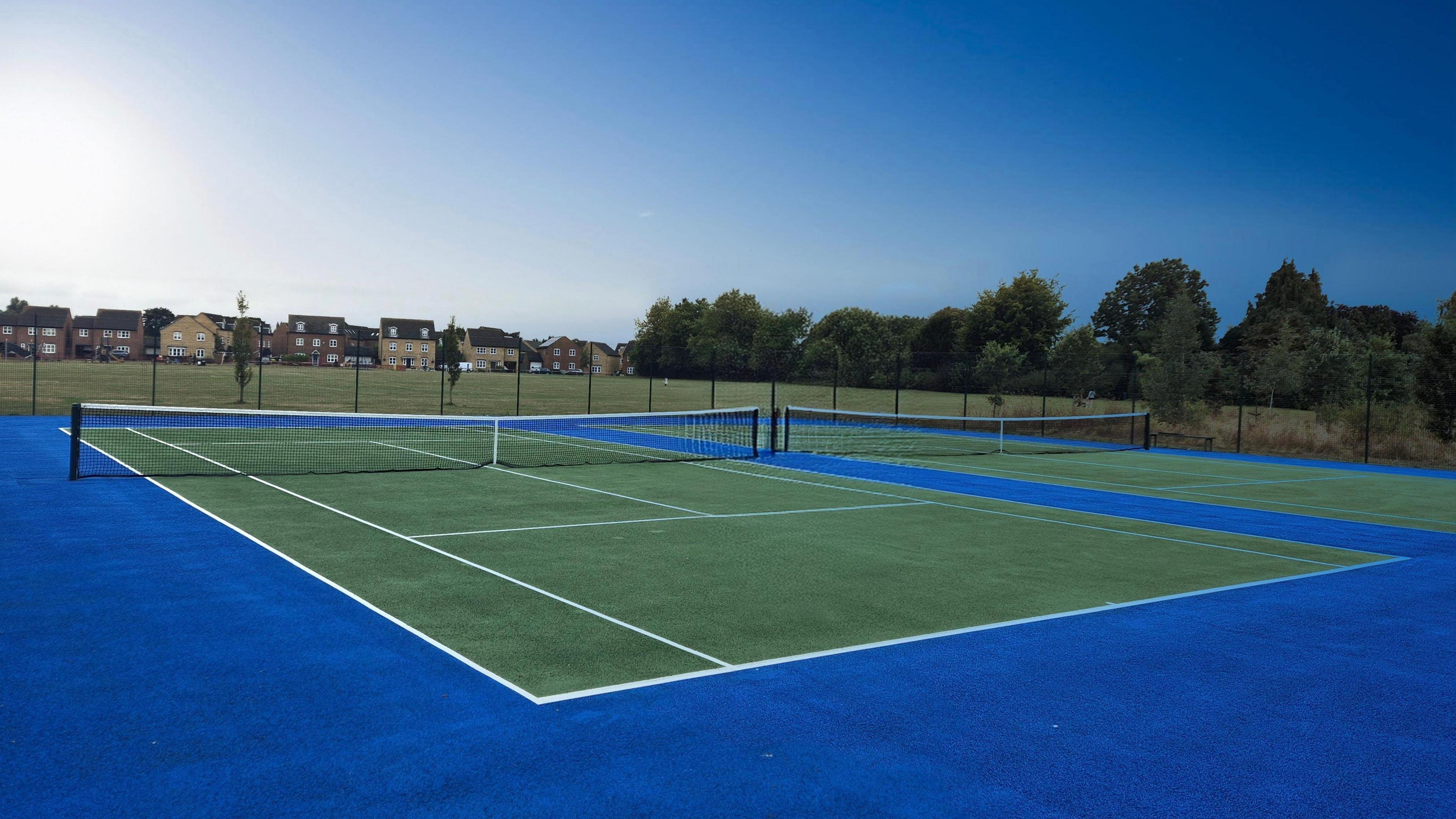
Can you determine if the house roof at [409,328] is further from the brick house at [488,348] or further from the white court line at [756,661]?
the white court line at [756,661]

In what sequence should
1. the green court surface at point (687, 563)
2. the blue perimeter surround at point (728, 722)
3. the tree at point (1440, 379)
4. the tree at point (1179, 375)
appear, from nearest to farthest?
the blue perimeter surround at point (728, 722) < the green court surface at point (687, 563) < the tree at point (1440, 379) < the tree at point (1179, 375)

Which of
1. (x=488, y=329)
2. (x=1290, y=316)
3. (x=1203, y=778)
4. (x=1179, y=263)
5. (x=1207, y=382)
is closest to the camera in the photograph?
(x=1203, y=778)

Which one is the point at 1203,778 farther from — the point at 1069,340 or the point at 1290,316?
the point at 1290,316

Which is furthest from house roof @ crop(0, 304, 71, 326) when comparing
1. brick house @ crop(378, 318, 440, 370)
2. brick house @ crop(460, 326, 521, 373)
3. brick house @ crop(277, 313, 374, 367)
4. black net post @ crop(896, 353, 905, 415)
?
black net post @ crop(896, 353, 905, 415)

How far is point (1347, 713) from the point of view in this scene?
5.25 m

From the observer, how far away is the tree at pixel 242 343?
3059cm

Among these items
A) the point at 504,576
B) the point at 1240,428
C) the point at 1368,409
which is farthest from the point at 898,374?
the point at 504,576

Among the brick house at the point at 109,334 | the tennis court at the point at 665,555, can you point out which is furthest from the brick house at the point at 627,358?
the brick house at the point at 109,334

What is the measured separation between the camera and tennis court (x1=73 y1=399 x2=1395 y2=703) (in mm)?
6359

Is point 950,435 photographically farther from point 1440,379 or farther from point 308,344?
point 308,344

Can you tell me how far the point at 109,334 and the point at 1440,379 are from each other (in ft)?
335

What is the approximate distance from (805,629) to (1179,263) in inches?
3135

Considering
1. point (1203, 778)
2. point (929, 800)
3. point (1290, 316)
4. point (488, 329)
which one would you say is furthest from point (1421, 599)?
point (488, 329)

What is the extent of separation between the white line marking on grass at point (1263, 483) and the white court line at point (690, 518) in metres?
6.96
